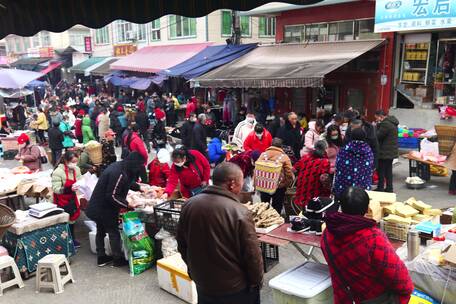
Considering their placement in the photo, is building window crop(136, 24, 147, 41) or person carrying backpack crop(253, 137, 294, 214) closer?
person carrying backpack crop(253, 137, 294, 214)

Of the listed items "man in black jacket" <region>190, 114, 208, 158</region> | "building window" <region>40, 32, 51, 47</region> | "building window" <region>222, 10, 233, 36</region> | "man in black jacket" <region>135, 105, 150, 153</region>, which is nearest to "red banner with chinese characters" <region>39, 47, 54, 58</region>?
"building window" <region>40, 32, 51, 47</region>

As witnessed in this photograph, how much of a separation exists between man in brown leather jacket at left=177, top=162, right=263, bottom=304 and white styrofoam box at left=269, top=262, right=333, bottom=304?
0.94 m

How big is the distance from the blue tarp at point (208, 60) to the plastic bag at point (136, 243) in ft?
40.7

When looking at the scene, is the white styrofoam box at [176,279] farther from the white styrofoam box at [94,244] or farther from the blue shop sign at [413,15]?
the blue shop sign at [413,15]

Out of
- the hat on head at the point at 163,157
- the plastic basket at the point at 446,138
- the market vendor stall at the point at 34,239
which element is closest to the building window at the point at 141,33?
the hat on head at the point at 163,157

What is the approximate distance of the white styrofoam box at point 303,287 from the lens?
409 cm

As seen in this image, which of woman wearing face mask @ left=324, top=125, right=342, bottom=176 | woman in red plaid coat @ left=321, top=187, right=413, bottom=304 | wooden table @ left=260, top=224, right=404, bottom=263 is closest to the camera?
woman in red plaid coat @ left=321, top=187, right=413, bottom=304

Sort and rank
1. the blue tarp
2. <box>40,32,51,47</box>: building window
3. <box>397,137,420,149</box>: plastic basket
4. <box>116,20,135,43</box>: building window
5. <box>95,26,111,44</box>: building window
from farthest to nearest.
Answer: <box>40,32,51,47</box>: building window, <box>95,26,111,44</box>: building window, <box>116,20,135,43</box>: building window, the blue tarp, <box>397,137,420,149</box>: plastic basket

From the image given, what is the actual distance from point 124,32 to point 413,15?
78.0 feet

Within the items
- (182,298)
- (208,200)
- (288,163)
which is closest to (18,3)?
(208,200)

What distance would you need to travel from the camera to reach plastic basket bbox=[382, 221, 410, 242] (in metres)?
4.70

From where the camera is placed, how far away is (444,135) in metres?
9.73

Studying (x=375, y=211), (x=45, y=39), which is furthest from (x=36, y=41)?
(x=375, y=211)

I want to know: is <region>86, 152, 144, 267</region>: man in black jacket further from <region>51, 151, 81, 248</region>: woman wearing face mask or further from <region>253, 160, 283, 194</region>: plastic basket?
<region>253, 160, 283, 194</region>: plastic basket
